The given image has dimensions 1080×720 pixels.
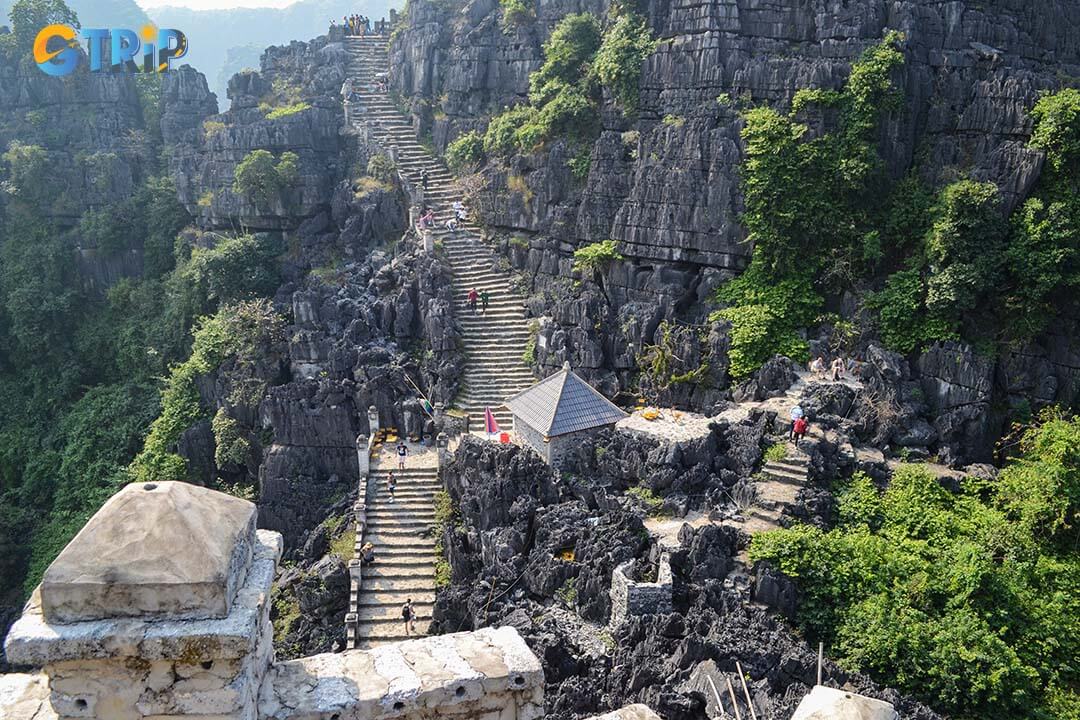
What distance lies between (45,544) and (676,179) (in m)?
24.5

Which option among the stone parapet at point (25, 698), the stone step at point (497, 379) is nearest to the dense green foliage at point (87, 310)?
the stone step at point (497, 379)

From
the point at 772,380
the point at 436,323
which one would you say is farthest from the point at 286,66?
the point at 772,380

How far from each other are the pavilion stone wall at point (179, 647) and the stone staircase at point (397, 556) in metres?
13.3

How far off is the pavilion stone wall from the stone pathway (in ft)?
43.5

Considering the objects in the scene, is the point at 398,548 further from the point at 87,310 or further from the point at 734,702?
the point at 87,310

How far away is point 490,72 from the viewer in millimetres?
30172

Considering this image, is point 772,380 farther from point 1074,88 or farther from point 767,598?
point 1074,88

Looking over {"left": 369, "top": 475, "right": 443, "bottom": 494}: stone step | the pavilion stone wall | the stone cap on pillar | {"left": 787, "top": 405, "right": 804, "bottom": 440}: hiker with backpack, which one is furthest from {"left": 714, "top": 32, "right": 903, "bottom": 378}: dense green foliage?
the stone cap on pillar

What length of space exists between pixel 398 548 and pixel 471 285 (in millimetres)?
9977

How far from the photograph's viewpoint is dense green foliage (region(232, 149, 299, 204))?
99.7ft

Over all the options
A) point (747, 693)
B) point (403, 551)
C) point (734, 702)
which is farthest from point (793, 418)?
point (403, 551)

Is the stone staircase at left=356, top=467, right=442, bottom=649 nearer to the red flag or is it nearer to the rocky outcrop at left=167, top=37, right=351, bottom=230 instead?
the red flag

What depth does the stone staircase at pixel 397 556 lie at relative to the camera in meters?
18.4

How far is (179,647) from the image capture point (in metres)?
4.69
